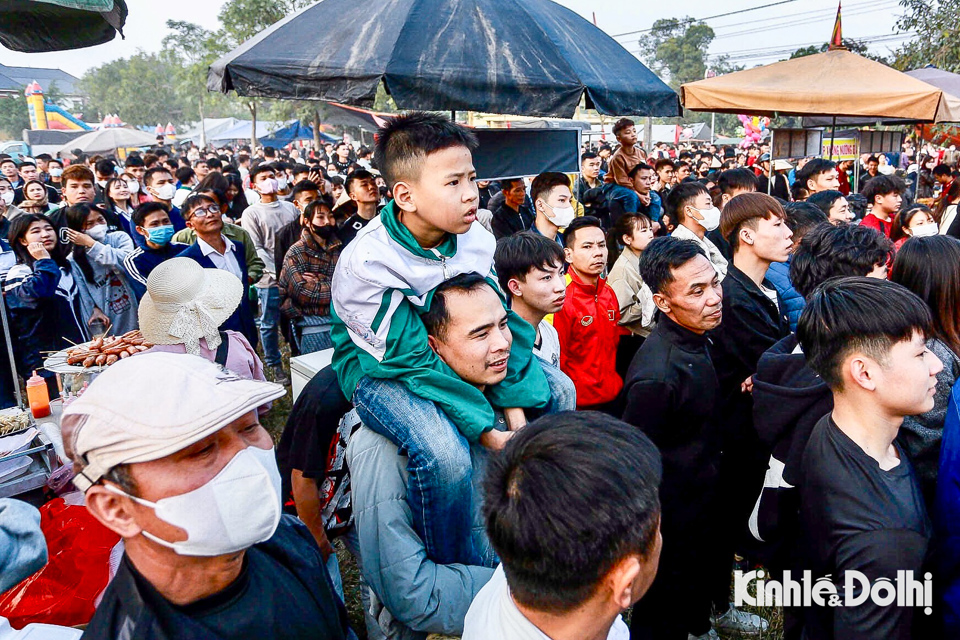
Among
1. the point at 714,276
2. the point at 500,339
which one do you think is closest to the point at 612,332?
the point at 714,276

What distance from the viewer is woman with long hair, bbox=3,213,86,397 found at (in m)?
4.61

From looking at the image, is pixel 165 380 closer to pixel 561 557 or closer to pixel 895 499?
pixel 561 557

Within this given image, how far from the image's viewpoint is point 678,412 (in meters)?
2.78

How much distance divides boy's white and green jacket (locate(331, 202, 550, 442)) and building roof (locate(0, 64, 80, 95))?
11.4ft

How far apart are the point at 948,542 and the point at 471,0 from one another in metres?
3.65

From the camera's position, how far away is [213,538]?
1403mm

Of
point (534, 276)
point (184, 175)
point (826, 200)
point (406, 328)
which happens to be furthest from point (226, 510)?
point (184, 175)

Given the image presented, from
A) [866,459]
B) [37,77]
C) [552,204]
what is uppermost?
[37,77]

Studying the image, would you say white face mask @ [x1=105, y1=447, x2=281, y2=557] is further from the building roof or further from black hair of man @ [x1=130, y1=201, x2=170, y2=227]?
black hair of man @ [x1=130, y1=201, x2=170, y2=227]

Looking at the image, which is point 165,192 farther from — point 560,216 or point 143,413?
point 143,413

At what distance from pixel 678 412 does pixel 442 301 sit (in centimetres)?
119

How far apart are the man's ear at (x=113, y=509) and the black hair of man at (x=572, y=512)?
0.75 meters

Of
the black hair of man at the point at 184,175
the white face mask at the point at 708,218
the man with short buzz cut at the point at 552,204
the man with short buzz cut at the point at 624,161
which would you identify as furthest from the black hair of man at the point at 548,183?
the black hair of man at the point at 184,175

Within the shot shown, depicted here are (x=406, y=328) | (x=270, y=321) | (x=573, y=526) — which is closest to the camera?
(x=573, y=526)
